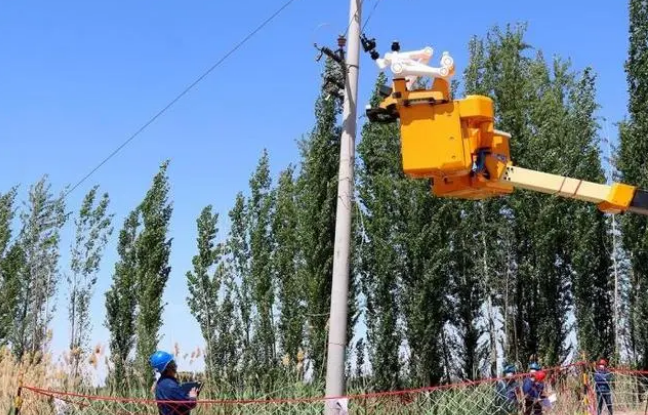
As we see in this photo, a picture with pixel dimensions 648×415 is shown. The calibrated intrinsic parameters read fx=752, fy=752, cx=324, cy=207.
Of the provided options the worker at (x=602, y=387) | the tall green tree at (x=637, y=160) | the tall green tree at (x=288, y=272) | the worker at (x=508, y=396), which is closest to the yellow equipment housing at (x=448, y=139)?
the worker at (x=508, y=396)

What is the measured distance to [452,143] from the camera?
6.20m

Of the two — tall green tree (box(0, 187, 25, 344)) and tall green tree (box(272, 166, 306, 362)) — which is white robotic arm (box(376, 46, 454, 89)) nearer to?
tall green tree (box(272, 166, 306, 362))

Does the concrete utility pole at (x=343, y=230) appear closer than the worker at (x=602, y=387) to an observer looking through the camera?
Yes

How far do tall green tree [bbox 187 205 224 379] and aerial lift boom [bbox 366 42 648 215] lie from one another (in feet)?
44.8

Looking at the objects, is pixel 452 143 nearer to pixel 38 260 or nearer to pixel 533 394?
pixel 533 394

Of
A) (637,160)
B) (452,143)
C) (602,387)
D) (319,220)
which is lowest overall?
(602,387)

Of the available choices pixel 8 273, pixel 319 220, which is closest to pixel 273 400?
pixel 319 220

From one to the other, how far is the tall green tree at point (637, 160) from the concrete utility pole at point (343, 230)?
12381 millimetres

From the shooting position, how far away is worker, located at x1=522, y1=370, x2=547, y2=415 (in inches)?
339

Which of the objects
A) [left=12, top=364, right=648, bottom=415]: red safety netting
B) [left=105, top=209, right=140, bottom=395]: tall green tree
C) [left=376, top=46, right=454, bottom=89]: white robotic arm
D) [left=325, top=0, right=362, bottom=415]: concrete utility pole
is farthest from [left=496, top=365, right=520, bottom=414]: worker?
[left=105, top=209, right=140, bottom=395]: tall green tree

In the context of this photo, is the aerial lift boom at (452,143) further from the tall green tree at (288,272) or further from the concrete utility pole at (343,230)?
the tall green tree at (288,272)

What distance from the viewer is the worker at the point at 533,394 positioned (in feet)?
28.2

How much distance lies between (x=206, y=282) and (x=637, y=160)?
1140 centimetres

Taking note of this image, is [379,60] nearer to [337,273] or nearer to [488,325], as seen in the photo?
[337,273]
